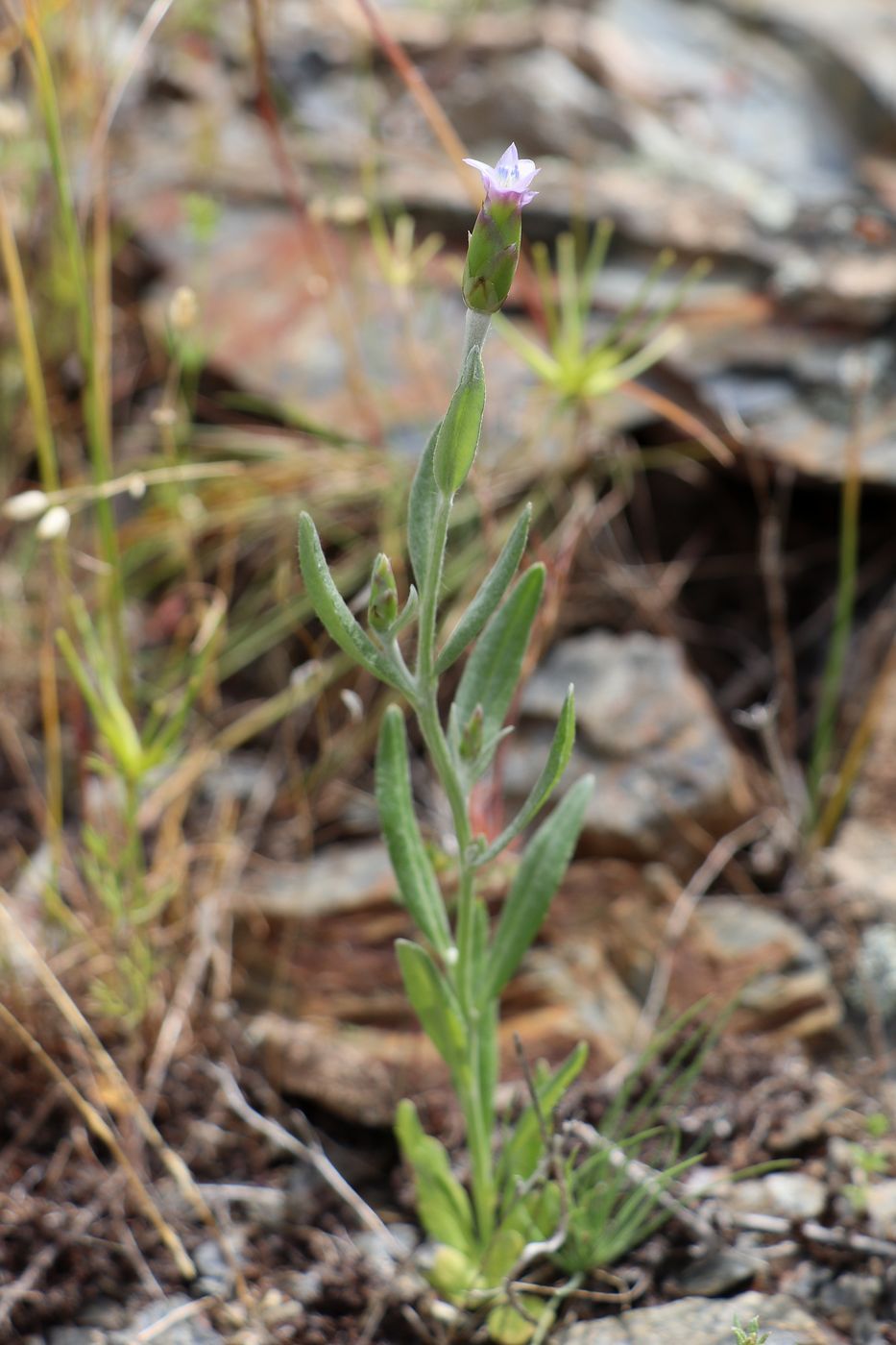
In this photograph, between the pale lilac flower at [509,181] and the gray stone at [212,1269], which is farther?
the gray stone at [212,1269]

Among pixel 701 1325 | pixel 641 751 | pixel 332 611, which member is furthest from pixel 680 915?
pixel 332 611

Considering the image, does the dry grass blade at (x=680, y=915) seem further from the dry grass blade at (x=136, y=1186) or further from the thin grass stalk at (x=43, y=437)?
the thin grass stalk at (x=43, y=437)

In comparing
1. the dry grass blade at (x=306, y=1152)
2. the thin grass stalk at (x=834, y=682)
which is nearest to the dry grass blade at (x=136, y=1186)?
the dry grass blade at (x=306, y=1152)

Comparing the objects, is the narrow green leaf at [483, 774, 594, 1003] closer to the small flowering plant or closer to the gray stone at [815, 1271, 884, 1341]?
the small flowering plant

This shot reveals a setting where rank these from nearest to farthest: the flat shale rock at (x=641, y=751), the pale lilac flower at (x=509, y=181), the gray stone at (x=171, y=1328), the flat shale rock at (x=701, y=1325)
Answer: the pale lilac flower at (x=509, y=181), the flat shale rock at (x=701, y=1325), the gray stone at (x=171, y=1328), the flat shale rock at (x=641, y=751)

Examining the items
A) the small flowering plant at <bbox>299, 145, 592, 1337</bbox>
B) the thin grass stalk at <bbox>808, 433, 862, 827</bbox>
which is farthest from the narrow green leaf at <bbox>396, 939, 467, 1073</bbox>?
the thin grass stalk at <bbox>808, 433, 862, 827</bbox>

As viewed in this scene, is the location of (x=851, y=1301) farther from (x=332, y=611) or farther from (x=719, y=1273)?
(x=332, y=611)

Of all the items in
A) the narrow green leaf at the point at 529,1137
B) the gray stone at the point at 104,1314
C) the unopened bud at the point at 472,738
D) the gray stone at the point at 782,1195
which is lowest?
the gray stone at the point at 104,1314

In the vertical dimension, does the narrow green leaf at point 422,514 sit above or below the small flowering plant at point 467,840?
above
